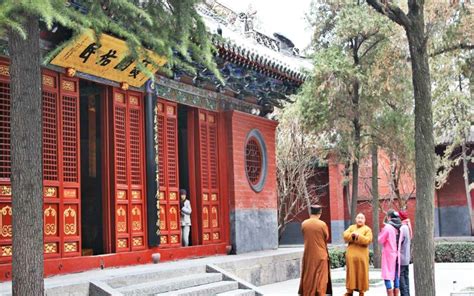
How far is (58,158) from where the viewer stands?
931cm

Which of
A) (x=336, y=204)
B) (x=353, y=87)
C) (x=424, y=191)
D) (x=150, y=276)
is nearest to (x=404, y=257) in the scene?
(x=424, y=191)

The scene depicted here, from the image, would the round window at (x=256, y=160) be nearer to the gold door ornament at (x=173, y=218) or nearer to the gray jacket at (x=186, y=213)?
the gray jacket at (x=186, y=213)

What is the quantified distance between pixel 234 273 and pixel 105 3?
6.63 metres

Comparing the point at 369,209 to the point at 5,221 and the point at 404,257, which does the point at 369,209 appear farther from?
the point at 5,221

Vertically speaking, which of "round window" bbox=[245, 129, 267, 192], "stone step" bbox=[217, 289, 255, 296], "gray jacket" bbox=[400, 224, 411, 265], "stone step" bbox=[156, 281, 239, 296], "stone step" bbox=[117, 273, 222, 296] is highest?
"round window" bbox=[245, 129, 267, 192]

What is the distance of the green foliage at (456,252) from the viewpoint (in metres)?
22.2

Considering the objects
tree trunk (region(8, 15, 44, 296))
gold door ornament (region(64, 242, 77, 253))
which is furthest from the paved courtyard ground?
tree trunk (region(8, 15, 44, 296))

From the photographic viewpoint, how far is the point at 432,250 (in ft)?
22.7

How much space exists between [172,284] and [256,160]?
18.0ft

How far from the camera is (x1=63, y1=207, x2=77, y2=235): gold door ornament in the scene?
941cm

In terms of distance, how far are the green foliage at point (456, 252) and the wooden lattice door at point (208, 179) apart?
1135 cm

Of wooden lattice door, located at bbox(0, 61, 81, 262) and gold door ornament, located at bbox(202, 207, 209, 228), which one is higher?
wooden lattice door, located at bbox(0, 61, 81, 262)

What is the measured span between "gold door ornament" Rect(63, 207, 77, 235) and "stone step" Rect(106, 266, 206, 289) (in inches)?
40.5

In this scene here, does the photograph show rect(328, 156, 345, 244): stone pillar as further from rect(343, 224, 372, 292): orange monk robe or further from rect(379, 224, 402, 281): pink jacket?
rect(343, 224, 372, 292): orange monk robe
